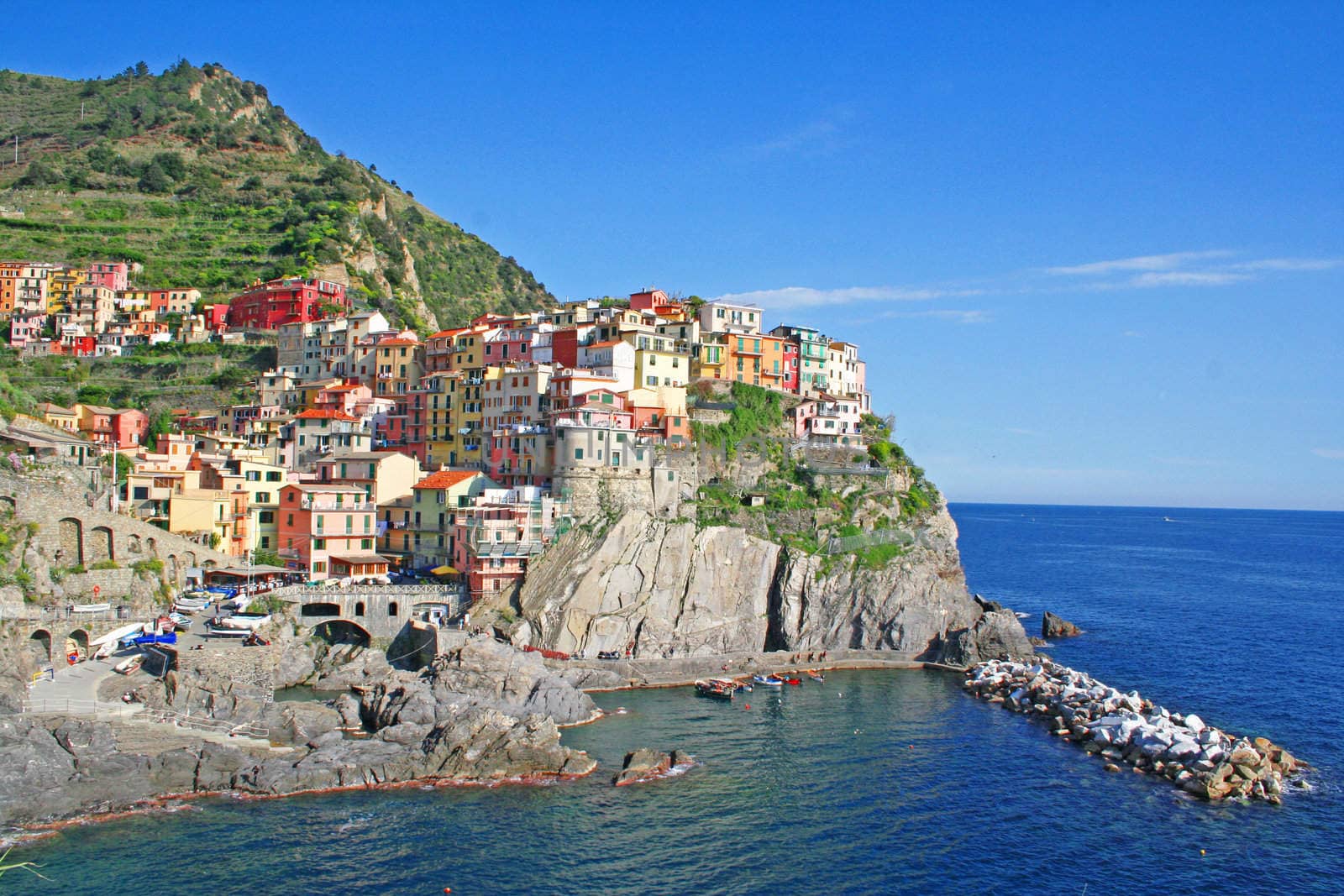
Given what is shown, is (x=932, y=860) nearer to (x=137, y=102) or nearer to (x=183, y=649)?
(x=183, y=649)

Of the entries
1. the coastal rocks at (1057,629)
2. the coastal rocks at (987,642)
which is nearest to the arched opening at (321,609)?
the coastal rocks at (987,642)

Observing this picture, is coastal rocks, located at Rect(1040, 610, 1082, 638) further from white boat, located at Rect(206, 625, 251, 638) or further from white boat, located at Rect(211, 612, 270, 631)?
white boat, located at Rect(206, 625, 251, 638)

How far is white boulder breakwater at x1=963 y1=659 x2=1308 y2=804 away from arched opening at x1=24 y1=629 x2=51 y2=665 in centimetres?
4763

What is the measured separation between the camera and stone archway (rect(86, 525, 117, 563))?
54.0 meters

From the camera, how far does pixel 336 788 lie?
1592 inches

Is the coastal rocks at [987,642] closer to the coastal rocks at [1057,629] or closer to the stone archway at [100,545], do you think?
the coastal rocks at [1057,629]

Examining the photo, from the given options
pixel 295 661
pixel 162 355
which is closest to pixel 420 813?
pixel 295 661

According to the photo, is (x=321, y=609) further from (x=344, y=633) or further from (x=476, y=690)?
(x=476, y=690)

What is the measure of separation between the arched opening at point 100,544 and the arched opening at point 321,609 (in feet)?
32.9

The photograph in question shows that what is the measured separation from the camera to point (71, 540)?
176ft

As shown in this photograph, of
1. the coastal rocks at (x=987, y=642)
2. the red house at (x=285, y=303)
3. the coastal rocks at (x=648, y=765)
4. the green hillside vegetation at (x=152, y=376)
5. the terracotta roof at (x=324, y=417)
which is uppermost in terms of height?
the red house at (x=285, y=303)

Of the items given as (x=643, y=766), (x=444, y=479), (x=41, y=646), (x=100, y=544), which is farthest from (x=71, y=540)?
(x=643, y=766)

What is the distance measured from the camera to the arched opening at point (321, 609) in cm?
5812

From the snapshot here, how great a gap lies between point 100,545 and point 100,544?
1.7 inches
